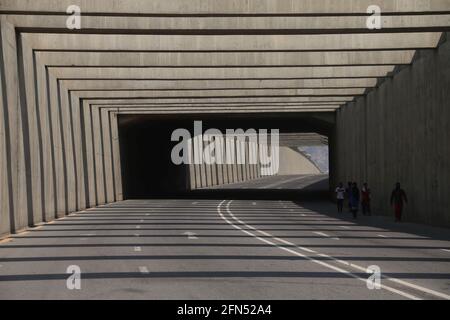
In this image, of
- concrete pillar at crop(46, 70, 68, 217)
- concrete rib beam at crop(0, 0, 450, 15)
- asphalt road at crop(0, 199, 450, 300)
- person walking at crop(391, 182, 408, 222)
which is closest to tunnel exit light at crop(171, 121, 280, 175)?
concrete pillar at crop(46, 70, 68, 217)

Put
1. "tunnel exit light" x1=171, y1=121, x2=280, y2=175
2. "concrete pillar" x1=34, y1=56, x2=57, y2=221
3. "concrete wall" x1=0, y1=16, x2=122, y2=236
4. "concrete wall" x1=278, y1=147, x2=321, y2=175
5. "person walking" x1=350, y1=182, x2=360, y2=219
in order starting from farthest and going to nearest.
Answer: "concrete wall" x1=278, y1=147, x2=321, y2=175, "tunnel exit light" x1=171, y1=121, x2=280, y2=175, "person walking" x1=350, y1=182, x2=360, y2=219, "concrete pillar" x1=34, y1=56, x2=57, y2=221, "concrete wall" x1=0, y1=16, x2=122, y2=236

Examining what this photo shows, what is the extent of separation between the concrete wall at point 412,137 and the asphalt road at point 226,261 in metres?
2.52

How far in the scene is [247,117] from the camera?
54969 millimetres

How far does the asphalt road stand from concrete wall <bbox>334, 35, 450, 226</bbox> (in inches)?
99.4

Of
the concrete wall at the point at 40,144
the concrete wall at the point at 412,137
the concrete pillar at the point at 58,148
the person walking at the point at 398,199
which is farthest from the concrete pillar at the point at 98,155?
the person walking at the point at 398,199

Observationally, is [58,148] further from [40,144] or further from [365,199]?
[365,199]

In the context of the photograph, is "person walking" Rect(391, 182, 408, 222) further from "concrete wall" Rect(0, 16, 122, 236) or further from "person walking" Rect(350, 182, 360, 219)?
"concrete wall" Rect(0, 16, 122, 236)

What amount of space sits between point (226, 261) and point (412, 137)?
18.7 meters

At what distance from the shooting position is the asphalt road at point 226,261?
11609mm

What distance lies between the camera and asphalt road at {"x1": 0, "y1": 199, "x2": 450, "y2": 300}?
11.6 meters

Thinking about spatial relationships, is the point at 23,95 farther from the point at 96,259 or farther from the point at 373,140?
the point at 373,140

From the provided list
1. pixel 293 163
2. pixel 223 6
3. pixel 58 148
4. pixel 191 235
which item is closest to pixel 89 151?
pixel 58 148

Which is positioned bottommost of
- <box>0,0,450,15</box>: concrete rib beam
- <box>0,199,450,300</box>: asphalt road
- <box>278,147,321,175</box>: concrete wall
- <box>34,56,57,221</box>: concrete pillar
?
<box>278,147,321,175</box>: concrete wall

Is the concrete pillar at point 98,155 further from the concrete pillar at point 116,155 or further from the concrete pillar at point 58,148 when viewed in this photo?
the concrete pillar at point 58,148
